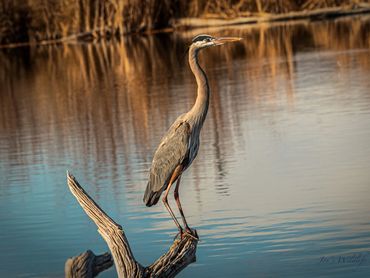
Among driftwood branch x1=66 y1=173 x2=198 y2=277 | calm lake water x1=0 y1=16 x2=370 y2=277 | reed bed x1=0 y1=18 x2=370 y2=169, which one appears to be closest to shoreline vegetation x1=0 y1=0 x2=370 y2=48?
reed bed x1=0 y1=18 x2=370 y2=169

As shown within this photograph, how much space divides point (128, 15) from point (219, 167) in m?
37.9

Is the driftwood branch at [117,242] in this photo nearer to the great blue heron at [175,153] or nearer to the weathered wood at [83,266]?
the weathered wood at [83,266]

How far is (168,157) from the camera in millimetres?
8633

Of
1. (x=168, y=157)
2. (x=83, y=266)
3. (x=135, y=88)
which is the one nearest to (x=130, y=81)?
(x=135, y=88)

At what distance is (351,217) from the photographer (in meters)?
10.6

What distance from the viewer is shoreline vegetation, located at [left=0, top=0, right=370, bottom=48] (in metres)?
50.0

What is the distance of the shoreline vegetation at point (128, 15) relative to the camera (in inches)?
1970

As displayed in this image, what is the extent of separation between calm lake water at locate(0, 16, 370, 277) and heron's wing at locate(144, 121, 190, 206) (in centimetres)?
114

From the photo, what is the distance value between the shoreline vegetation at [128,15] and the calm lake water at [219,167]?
69.1 ft

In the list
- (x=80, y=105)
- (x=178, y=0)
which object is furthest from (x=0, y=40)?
(x=80, y=105)

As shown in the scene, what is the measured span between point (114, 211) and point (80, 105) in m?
11.4

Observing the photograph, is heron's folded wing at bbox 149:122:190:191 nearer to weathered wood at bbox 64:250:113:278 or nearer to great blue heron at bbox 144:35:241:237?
great blue heron at bbox 144:35:241:237

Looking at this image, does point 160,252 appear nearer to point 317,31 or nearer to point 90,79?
point 90,79

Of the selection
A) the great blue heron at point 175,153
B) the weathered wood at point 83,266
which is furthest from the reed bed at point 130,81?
the weathered wood at point 83,266
